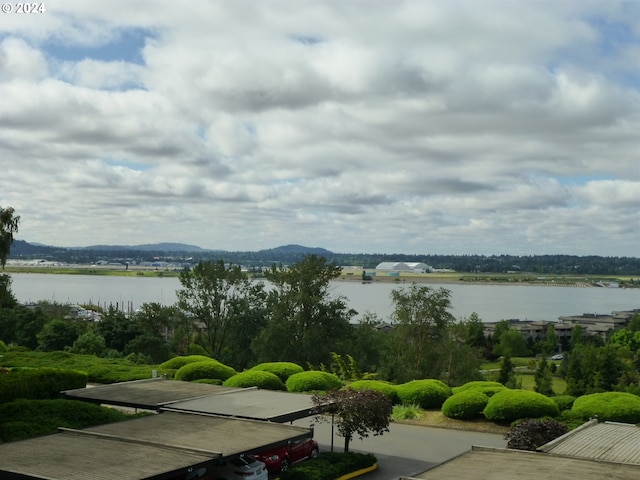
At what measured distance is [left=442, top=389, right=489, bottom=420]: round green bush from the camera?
923 inches

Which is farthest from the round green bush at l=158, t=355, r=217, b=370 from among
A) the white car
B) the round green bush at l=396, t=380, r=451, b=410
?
the white car

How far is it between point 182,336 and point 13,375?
2912 centimetres

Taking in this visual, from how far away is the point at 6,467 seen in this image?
12062 millimetres

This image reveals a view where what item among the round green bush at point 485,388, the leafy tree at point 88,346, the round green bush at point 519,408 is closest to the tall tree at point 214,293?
the leafy tree at point 88,346

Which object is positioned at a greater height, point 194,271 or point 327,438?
point 194,271

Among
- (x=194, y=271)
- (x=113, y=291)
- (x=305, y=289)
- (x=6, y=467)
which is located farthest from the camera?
(x=113, y=291)

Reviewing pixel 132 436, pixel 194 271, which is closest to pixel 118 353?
pixel 194 271

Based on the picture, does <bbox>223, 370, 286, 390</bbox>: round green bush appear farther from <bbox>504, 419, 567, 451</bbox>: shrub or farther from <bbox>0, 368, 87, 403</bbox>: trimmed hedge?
<bbox>504, 419, 567, 451</bbox>: shrub

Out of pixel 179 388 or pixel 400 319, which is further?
pixel 400 319

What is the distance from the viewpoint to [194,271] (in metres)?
47.6

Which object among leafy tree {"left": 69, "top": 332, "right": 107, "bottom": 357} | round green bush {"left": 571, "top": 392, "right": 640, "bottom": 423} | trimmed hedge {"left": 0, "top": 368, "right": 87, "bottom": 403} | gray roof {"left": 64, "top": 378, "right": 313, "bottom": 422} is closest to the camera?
gray roof {"left": 64, "top": 378, "right": 313, "bottom": 422}

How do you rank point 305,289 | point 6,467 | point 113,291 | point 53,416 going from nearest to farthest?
point 6,467 < point 53,416 < point 305,289 < point 113,291

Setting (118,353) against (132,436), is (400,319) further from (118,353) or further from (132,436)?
(132,436)

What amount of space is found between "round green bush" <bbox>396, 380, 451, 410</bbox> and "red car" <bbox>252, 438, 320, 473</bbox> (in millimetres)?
7537
